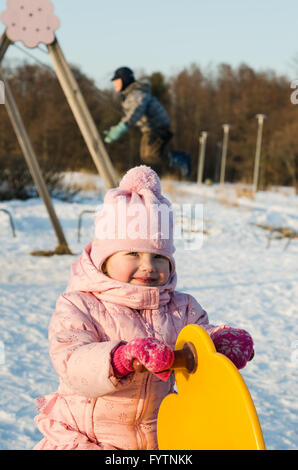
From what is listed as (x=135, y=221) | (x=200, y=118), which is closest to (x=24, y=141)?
(x=135, y=221)

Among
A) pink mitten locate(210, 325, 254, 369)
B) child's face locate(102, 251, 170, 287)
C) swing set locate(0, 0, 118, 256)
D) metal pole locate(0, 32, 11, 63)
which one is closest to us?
pink mitten locate(210, 325, 254, 369)

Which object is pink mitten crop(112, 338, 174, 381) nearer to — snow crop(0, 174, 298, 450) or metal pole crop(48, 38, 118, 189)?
snow crop(0, 174, 298, 450)

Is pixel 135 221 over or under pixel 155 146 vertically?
under

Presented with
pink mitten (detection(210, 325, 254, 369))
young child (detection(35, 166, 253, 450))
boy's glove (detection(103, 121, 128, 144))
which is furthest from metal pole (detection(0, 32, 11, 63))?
pink mitten (detection(210, 325, 254, 369))

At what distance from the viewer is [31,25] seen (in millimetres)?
5223

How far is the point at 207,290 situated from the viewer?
5.55 metres

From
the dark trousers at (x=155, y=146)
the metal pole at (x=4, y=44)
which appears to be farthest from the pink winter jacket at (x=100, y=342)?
the metal pole at (x=4, y=44)

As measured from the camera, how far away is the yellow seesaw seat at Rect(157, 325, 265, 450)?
1.02m

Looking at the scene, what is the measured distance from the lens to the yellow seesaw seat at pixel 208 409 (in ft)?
3.34

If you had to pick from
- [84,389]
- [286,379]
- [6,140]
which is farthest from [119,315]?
[6,140]

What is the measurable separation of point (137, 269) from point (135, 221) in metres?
0.14

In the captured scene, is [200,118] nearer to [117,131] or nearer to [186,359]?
[117,131]

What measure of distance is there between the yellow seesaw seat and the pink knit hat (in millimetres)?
349

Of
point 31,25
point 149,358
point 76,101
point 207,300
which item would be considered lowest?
point 207,300
